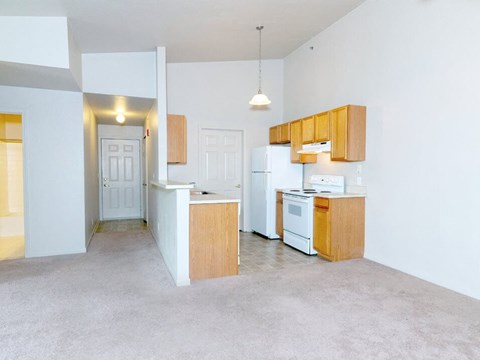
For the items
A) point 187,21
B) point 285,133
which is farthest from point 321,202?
point 187,21

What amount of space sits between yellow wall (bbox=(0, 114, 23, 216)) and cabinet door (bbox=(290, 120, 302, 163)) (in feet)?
16.7

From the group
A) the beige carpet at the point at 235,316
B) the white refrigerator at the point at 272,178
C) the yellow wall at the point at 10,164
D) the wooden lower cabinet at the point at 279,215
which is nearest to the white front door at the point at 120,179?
the yellow wall at the point at 10,164

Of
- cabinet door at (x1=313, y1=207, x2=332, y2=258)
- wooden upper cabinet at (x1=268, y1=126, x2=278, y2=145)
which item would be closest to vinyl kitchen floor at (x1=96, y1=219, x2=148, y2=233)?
wooden upper cabinet at (x1=268, y1=126, x2=278, y2=145)

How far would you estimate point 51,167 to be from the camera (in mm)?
4184

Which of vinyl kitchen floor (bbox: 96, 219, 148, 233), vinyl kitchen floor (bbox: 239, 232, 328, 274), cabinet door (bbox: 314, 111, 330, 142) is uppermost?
cabinet door (bbox: 314, 111, 330, 142)

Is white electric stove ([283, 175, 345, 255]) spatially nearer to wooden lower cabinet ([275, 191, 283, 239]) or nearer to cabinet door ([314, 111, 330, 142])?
wooden lower cabinet ([275, 191, 283, 239])

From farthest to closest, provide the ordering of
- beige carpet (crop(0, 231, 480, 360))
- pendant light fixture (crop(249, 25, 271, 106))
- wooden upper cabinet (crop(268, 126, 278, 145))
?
1. wooden upper cabinet (crop(268, 126, 278, 145))
2. pendant light fixture (crop(249, 25, 271, 106))
3. beige carpet (crop(0, 231, 480, 360))

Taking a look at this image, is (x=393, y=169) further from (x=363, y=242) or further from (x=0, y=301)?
(x=0, y=301)

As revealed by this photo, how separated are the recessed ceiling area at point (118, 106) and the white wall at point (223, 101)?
600 millimetres

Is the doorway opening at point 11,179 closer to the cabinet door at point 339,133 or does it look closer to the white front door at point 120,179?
the white front door at point 120,179

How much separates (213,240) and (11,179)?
507 centimetres

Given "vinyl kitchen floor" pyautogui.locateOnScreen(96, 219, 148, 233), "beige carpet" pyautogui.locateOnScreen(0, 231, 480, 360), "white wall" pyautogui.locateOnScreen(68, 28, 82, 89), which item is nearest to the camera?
"beige carpet" pyautogui.locateOnScreen(0, 231, 480, 360)

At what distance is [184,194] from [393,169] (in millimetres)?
2468

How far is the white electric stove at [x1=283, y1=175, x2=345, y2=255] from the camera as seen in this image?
425 cm
